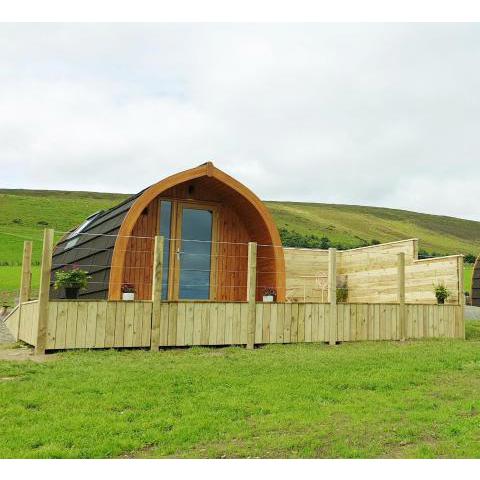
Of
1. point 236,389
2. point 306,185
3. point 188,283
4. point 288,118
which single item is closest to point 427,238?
point 306,185

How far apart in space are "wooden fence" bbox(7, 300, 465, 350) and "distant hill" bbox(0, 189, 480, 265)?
32.9 m

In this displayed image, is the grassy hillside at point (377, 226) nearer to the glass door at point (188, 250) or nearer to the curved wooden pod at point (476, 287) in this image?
the curved wooden pod at point (476, 287)

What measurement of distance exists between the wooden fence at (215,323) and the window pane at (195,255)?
9.67 feet

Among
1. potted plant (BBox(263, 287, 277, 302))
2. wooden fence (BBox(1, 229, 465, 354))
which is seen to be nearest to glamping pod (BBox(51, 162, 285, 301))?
potted plant (BBox(263, 287, 277, 302))

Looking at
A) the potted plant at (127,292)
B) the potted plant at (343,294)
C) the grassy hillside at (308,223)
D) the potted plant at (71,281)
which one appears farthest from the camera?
the grassy hillside at (308,223)

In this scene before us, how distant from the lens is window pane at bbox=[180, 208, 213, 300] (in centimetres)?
1288

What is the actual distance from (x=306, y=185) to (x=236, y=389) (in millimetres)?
118529

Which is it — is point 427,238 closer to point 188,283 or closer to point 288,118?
point 288,118

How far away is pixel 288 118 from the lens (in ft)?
59.6

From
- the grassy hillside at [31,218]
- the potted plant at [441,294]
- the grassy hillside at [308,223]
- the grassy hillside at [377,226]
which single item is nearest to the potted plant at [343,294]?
the potted plant at [441,294]

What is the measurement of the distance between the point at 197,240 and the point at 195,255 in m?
0.38

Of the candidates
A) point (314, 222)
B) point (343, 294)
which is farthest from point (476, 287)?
point (314, 222)

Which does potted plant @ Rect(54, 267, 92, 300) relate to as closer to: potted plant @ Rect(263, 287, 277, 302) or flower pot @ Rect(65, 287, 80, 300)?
flower pot @ Rect(65, 287, 80, 300)

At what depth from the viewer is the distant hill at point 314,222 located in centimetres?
5894
